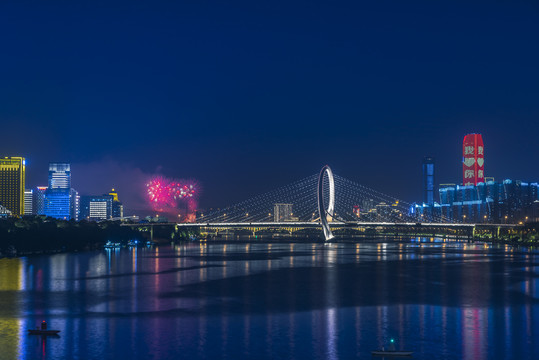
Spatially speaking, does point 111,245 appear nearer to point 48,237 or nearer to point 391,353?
point 48,237

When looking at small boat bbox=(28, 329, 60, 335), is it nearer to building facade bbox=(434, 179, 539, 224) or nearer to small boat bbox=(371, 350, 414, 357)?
small boat bbox=(371, 350, 414, 357)

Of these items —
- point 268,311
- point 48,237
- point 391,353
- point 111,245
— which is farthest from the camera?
point 111,245

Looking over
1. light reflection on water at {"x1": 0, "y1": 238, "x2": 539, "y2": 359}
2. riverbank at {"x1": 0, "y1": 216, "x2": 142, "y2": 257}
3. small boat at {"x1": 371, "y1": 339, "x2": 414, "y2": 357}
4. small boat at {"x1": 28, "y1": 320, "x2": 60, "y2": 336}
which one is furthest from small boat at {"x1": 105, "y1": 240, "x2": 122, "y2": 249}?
small boat at {"x1": 371, "y1": 339, "x2": 414, "y2": 357}

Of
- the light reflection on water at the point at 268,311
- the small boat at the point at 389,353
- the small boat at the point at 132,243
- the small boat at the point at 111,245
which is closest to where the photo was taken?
the small boat at the point at 389,353

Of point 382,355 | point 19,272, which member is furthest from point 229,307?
point 19,272

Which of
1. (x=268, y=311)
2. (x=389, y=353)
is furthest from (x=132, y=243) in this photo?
(x=389, y=353)

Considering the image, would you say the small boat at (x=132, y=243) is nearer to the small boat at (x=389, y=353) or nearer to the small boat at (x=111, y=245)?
the small boat at (x=111, y=245)

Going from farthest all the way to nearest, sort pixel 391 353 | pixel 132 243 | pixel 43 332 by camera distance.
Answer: pixel 132 243, pixel 43 332, pixel 391 353

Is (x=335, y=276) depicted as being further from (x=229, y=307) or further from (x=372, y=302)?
(x=229, y=307)

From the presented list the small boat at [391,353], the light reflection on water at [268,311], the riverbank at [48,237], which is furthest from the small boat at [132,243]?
the small boat at [391,353]
